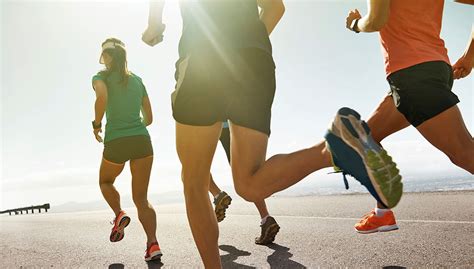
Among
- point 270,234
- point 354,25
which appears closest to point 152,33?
point 354,25

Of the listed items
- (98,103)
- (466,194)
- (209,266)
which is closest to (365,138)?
(209,266)

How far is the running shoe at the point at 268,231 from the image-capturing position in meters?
4.54

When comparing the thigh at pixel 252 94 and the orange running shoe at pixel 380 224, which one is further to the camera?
the orange running shoe at pixel 380 224

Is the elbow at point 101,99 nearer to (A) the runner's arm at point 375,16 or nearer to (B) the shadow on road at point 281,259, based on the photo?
(B) the shadow on road at point 281,259

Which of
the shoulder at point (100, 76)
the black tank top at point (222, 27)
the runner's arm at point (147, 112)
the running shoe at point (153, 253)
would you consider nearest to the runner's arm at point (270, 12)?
the black tank top at point (222, 27)

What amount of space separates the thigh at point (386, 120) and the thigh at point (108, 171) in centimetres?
266

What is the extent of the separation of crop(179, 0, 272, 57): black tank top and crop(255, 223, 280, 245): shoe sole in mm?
2500

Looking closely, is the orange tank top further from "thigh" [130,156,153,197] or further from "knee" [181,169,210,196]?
"thigh" [130,156,153,197]

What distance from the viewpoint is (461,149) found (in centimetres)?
261

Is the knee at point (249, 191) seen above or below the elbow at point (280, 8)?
below

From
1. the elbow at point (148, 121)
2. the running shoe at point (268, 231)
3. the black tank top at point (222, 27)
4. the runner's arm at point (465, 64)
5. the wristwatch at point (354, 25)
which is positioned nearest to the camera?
the black tank top at point (222, 27)

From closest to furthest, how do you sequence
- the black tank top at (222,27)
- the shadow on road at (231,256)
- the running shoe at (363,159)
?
the running shoe at (363,159), the black tank top at (222,27), the shadow on road at (231,256)

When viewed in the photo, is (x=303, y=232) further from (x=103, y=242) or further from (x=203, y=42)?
(x=203, y=42)

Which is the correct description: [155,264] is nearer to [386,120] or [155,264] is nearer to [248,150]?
[248,150]
